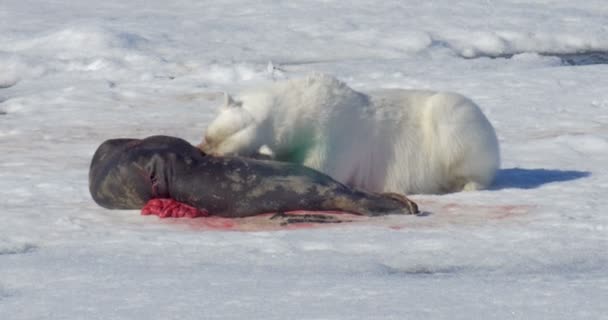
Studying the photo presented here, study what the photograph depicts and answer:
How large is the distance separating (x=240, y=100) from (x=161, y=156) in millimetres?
441

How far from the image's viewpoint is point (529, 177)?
245 inches

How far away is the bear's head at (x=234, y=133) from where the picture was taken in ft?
17.7

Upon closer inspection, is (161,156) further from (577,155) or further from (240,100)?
(577,155)

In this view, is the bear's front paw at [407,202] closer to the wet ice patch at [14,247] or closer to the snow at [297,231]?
the snow at [297,231]

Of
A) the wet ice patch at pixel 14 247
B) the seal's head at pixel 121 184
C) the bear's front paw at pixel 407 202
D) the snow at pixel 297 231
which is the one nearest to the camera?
the snow at pixel 297 231

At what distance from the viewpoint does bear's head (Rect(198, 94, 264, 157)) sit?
5.41 m

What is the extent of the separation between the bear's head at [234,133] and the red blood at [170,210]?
0.27 meters

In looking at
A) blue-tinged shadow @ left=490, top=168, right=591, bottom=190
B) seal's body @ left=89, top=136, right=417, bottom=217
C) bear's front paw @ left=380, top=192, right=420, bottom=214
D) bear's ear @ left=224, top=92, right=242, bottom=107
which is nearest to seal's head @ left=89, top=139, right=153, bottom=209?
seal's body @ left=89, top=136, right=417, bottom=217

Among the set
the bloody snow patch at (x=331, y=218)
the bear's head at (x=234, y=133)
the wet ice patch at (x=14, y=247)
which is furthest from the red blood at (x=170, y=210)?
the wet ice patch at (x=14, y=247)

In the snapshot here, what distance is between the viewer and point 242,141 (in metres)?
5.41

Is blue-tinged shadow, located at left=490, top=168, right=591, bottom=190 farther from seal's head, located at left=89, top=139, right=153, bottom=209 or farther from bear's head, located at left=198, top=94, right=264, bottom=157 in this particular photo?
seal's head, located at left=89, top=139, right=153, bottom=209

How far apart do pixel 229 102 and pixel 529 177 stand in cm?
161

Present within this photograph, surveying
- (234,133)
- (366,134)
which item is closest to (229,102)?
(234,133)

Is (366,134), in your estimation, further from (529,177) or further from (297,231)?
(297,231)
